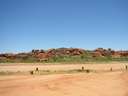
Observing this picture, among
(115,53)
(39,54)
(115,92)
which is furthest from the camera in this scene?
(115,53)

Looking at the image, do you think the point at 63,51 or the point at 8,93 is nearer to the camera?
the point at 8,93

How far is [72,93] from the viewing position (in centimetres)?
1590

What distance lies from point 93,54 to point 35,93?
425 ft

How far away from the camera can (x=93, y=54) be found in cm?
14400

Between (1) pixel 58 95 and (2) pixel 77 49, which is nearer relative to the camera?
(1) pixel 58 95

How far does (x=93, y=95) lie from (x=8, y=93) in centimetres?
470

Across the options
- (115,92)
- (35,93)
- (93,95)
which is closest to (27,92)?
(35,93)

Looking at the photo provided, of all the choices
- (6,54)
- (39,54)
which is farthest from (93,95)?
(6,54)

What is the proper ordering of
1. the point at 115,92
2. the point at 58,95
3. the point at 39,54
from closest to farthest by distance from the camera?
1. the point at 58,95
2. the point at 115,92
3. the point at 39,54

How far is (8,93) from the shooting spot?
15.4m

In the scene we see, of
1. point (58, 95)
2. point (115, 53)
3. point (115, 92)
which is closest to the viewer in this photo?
point (58, 95)

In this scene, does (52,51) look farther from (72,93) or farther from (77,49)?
(72,93)

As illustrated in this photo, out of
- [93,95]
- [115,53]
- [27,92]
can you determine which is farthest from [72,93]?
[115,53]

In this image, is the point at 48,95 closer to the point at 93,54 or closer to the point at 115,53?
the point at 93,54
